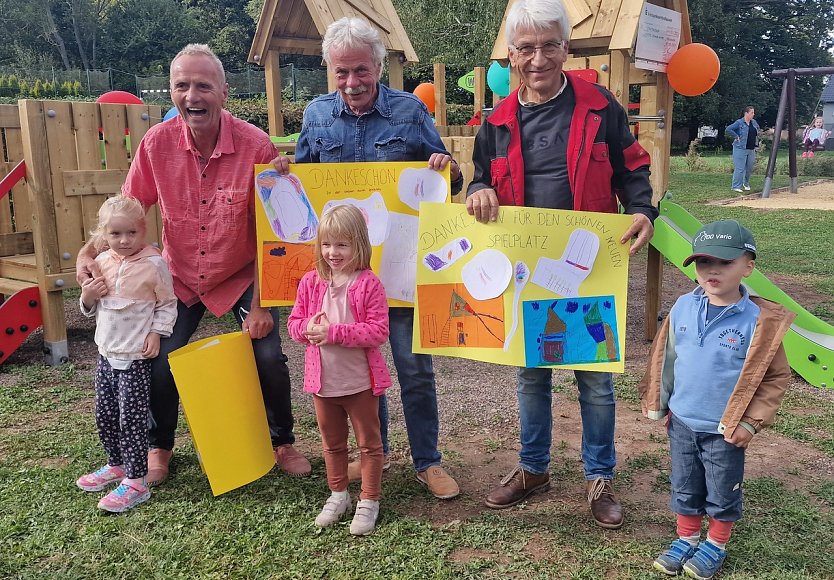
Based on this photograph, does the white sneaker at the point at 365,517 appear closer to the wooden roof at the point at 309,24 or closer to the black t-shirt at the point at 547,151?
the black t-shirt at the point at 547,151

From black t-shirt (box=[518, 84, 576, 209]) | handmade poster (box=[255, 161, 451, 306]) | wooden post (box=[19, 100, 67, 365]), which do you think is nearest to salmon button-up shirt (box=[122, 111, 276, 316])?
handmade poster (box=[255, 161, 451, 306])

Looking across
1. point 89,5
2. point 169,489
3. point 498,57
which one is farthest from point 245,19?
point 169,489

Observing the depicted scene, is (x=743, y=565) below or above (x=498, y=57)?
below

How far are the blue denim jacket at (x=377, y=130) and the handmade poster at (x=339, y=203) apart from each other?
0.07 m

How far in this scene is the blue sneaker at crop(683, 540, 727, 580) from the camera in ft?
8.86

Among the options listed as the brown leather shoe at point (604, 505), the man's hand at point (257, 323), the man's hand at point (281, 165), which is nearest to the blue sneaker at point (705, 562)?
the brown leather shoe at point (604, 505)

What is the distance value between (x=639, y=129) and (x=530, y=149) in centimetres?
435

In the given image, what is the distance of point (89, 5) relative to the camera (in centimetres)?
5028

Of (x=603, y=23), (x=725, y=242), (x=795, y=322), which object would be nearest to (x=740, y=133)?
(x=603, y=23)

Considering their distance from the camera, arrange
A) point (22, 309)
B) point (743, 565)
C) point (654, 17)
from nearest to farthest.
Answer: point (743, 565)
point (22, 309)
point (654, 17)

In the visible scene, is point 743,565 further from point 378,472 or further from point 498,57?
point 498,57

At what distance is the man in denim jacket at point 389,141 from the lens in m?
3.11

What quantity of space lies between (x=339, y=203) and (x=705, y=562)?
2136mm

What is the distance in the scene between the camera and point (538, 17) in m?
2.78
